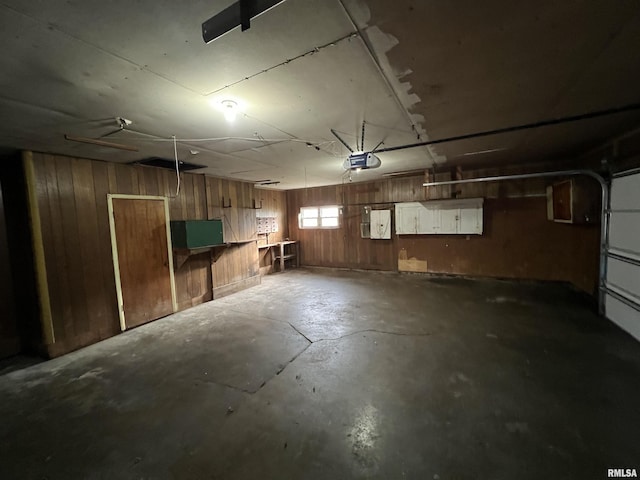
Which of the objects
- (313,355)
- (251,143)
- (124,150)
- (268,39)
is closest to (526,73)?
(268,39)

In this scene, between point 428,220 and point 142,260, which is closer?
point 142,260

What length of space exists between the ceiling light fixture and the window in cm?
517

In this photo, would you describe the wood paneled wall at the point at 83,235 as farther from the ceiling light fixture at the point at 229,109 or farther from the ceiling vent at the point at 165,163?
the ceiling light fixture at the point at 229,109

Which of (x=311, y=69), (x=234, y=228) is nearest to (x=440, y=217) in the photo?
(x=234, y=228)

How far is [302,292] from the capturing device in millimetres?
5180

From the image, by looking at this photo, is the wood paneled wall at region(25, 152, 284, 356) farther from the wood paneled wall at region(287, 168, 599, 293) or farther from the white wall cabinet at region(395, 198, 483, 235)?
the white wall cabinet at region(395, 198, 483, 235)

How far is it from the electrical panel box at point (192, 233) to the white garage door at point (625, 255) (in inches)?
224

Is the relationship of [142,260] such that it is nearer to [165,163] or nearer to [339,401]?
[165,163]

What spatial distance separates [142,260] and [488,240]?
257 inches

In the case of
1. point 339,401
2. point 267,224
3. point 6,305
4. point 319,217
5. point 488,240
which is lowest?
point 339,401

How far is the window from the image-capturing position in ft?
24.0

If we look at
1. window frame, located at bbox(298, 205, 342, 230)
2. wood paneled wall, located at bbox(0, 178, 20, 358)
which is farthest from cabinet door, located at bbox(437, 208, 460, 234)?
wood paneled wall, located at bbox(0, 178, 20, 358)

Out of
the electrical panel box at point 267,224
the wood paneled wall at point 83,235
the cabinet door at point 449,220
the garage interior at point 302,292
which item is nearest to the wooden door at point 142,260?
the garage interior at point 302,292

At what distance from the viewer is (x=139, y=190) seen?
386 cm
